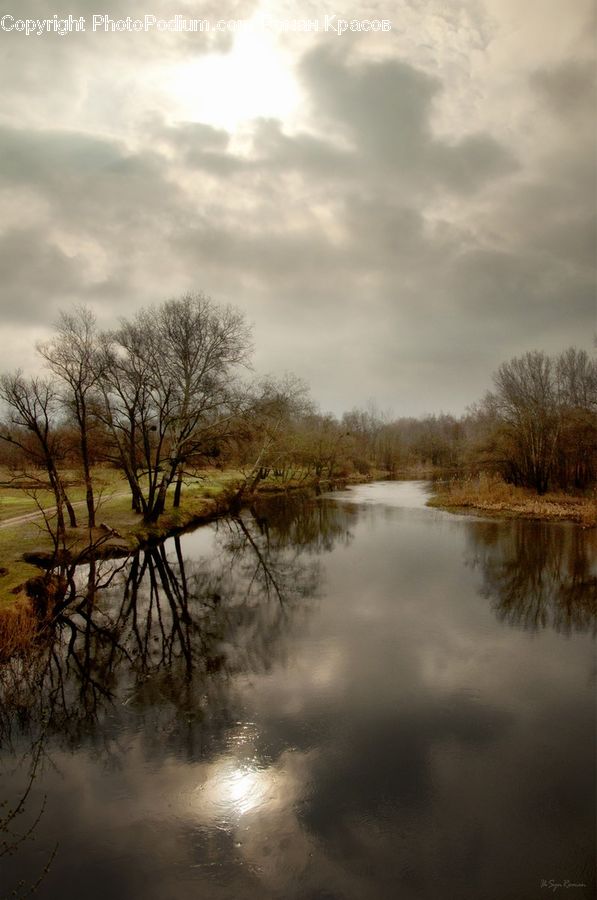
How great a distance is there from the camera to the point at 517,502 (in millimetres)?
34062

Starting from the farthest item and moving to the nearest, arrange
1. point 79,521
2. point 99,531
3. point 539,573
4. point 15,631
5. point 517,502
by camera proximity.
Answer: point 517,502, point 79,521, point 99,531, point 539,573, point 15,631

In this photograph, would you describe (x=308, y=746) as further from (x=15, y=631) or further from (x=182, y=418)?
(x=182, y=418)

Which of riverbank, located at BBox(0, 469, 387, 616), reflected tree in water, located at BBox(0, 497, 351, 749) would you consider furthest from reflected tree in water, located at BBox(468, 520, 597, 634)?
riverbank, located at BBox(0, 469, 387, 616)

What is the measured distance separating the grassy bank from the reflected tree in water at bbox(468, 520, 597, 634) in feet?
9.94

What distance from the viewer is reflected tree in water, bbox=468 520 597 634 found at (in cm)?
1379

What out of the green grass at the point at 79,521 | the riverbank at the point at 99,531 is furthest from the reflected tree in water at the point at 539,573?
the green grass at the point at 79,521

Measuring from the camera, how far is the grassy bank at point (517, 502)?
29.8 meters

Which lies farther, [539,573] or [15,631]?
[539,573]

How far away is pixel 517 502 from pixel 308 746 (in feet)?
99.6

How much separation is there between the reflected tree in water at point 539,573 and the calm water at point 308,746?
158 millimetres

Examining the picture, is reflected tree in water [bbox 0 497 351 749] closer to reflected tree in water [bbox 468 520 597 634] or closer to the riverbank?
the riverbank

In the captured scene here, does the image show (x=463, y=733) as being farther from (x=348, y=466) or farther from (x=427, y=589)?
(x=348, y=466)

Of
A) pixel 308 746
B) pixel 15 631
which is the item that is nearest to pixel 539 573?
pixel 308 746

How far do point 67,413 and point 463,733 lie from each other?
74.3ft
